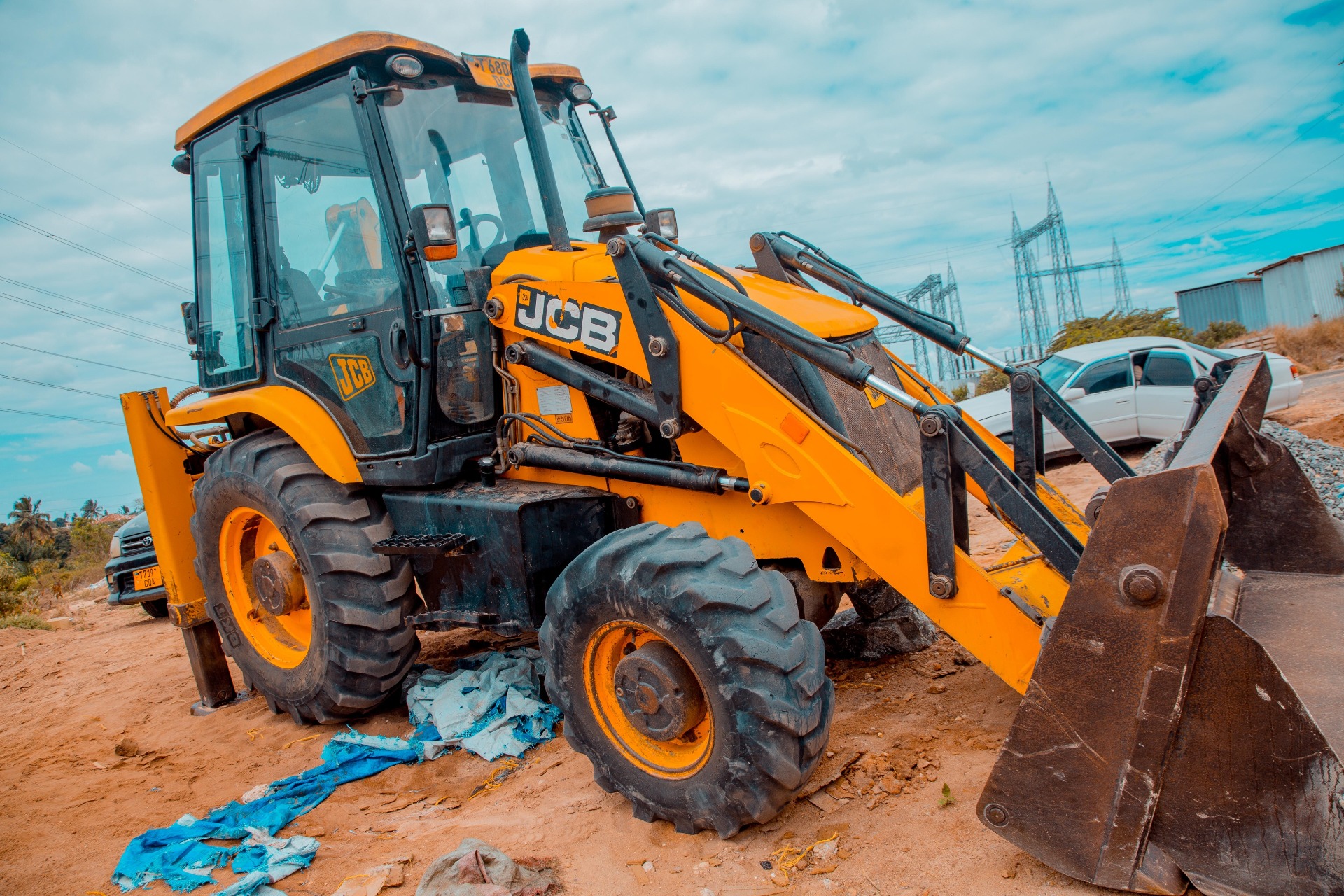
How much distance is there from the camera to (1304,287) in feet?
97.3

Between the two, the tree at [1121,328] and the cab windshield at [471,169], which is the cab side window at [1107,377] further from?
the tree at [1121,328]

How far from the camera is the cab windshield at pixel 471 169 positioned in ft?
14.3

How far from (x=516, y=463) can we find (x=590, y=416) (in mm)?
465

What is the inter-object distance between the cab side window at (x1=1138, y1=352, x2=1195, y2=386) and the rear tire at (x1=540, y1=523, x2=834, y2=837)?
9.49 meters

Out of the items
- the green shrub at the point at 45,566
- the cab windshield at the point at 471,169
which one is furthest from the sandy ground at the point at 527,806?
the green shrub at the point at 45,566

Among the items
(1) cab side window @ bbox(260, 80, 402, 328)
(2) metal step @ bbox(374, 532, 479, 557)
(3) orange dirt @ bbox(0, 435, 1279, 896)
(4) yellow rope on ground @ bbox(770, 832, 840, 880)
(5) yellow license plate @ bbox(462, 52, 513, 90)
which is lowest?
(4) yellow rope on ground @ bbox(770, 832, 840, 880)

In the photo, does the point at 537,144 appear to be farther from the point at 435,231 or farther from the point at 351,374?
the point at 351,374

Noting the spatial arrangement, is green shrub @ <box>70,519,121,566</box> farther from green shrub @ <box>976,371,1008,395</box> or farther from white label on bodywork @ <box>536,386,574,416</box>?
white label on bodywork @ <box>536,386,574,416</box>

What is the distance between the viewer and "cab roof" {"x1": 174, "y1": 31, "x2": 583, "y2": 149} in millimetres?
4250

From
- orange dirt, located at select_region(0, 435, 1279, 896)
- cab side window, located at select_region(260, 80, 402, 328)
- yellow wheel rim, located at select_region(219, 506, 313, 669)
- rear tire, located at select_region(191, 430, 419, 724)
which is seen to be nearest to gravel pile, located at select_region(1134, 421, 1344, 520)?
orange dirt, located at select_region(0, 435, 1279, 896)

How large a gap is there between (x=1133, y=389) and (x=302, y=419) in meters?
9.72

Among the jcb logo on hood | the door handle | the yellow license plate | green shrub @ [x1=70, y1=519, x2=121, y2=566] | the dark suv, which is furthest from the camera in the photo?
green shrub @ [x1=70, y1=519, x2=121, y2=566]

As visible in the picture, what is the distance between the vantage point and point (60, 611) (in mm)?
13727

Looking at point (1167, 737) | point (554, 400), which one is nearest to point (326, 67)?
point (554, 400)
